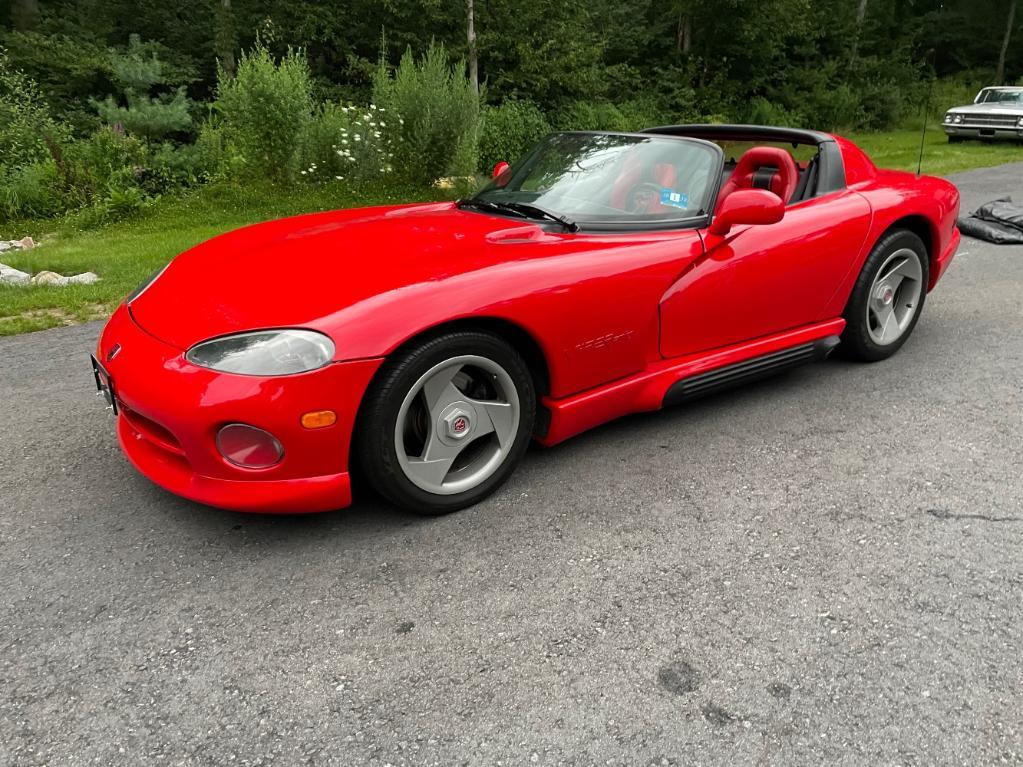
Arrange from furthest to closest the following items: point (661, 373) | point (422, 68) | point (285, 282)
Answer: point (422, 68)
point (661, 373)
point (285, 282)

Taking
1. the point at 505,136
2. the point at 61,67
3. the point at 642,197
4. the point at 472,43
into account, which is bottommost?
the point at 505,136

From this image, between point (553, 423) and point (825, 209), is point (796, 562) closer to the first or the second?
point (553, 423)

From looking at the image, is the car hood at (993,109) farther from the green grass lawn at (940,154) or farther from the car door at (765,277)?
the car door at (765,277)

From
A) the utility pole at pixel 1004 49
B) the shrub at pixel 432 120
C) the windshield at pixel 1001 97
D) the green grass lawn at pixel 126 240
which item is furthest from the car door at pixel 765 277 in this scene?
the utility pole at pixel 1004 49

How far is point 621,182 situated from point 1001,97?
64.1 ft

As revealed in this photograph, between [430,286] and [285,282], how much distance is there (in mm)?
525

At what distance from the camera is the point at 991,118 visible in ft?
57.8

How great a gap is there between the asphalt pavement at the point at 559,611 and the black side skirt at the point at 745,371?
0.21 metres

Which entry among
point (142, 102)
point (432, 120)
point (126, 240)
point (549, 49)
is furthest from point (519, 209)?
point (549, 49)

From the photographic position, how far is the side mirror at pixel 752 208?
10.1 feet

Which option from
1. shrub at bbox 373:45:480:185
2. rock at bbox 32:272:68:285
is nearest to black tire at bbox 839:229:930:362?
rock at bbox 32:272:68:285

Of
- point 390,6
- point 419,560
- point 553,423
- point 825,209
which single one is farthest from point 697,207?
point 390,6

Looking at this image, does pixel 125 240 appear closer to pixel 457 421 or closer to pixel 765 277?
pixel 457 421

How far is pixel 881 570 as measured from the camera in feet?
7.84
